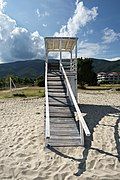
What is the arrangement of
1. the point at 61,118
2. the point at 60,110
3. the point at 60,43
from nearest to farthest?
the point at 61,118
the point at 60,110
the point at 60,43

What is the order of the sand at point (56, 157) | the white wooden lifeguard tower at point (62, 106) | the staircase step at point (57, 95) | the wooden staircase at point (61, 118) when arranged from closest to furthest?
1. the sand at point (56, 157)
2. the white wooden lifeguard tower at point (62, 106)
3. the wooden staircase at point (61, 118)
4. the staircase step at point (57, 95)

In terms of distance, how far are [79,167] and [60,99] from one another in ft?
18.7

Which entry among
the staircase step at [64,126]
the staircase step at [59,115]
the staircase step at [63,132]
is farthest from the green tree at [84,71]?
the staircase step at [63,132]

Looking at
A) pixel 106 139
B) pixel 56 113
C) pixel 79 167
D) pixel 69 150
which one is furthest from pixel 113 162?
pixel 56 113

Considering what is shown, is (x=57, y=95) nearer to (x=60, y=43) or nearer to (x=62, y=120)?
(x=62, y=120)

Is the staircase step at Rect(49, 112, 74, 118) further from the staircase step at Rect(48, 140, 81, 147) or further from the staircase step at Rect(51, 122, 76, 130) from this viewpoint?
the staircase step at Rect(48, 140, 81, 147)

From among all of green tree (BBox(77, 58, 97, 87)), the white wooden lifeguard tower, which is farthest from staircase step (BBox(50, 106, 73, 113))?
green tree (BBox(77, 58, 97, 87))

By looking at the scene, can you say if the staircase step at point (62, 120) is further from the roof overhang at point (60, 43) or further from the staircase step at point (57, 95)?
the roof overhang at point (60, 43)

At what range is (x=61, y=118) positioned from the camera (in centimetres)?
1011

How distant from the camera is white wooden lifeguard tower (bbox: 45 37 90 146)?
8148mm

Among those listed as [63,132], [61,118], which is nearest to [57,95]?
[61,118]

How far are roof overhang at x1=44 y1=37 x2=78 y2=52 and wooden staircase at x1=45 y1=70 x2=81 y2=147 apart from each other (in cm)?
252

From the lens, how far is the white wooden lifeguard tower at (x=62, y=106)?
26.7ft

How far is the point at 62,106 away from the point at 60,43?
237 inches
